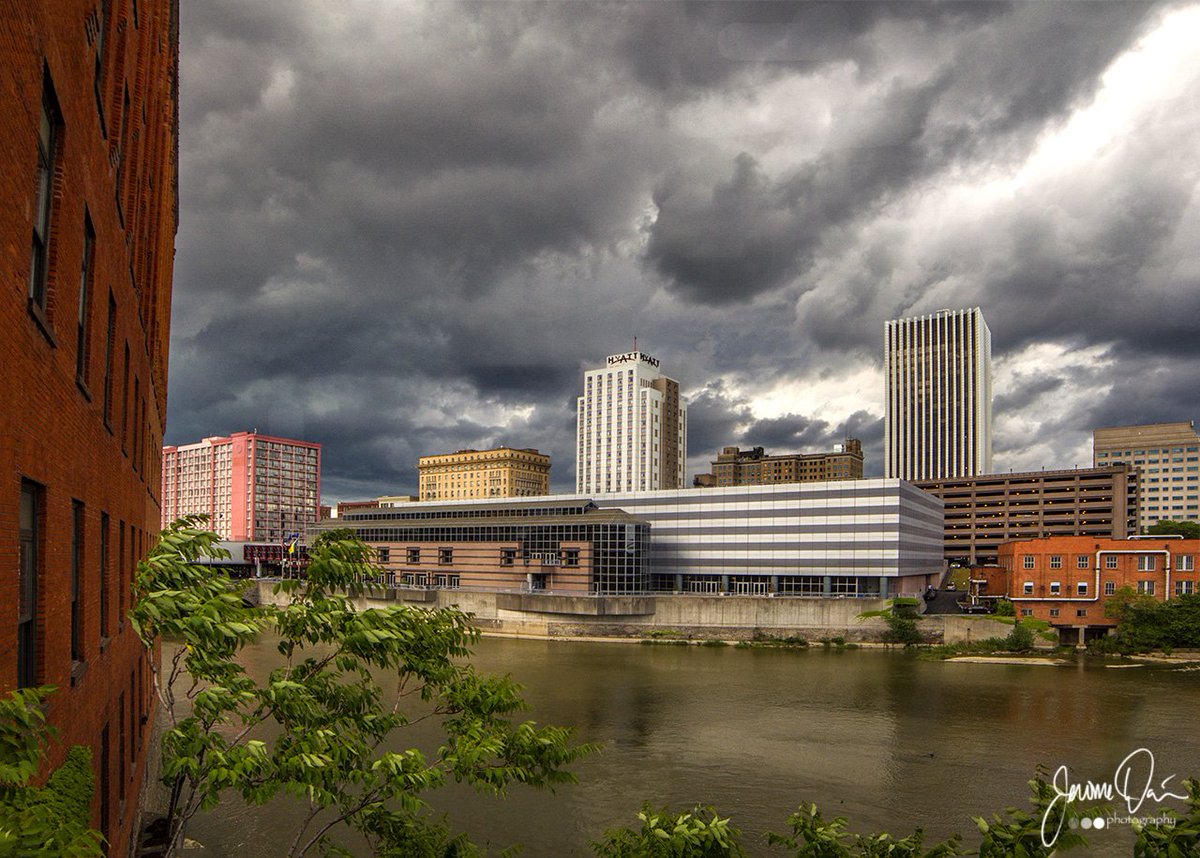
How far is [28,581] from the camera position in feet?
35.9

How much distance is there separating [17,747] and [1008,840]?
10.4 m

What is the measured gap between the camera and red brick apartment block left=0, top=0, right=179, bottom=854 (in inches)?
368

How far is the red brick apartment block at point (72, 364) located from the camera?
9336 mm

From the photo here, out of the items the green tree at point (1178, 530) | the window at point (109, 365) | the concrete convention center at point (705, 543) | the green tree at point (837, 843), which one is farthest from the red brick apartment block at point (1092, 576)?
the green tree at point (1178, 530)

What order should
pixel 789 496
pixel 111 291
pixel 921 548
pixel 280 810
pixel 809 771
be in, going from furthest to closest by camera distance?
pixel 921 548
pixel 789 496
pixel 809 771
pixel 280 810
pixel 111 291

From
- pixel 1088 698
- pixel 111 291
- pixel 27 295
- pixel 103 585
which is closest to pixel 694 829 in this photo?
pixel 27 295

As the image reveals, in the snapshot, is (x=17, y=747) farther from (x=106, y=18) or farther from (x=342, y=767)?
(x=106, y=18)

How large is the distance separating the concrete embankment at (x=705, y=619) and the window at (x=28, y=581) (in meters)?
85.3

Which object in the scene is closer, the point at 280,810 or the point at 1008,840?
the point at 1008,840

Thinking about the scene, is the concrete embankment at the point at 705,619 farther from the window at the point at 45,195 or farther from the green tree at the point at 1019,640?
the window at the point at 45,195

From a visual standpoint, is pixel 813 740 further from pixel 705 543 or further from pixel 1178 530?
pixel 1178 530

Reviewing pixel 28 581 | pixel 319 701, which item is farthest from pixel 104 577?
pixel 319 701

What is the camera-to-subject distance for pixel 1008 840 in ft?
31.0

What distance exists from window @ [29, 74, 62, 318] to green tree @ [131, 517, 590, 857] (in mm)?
3988
